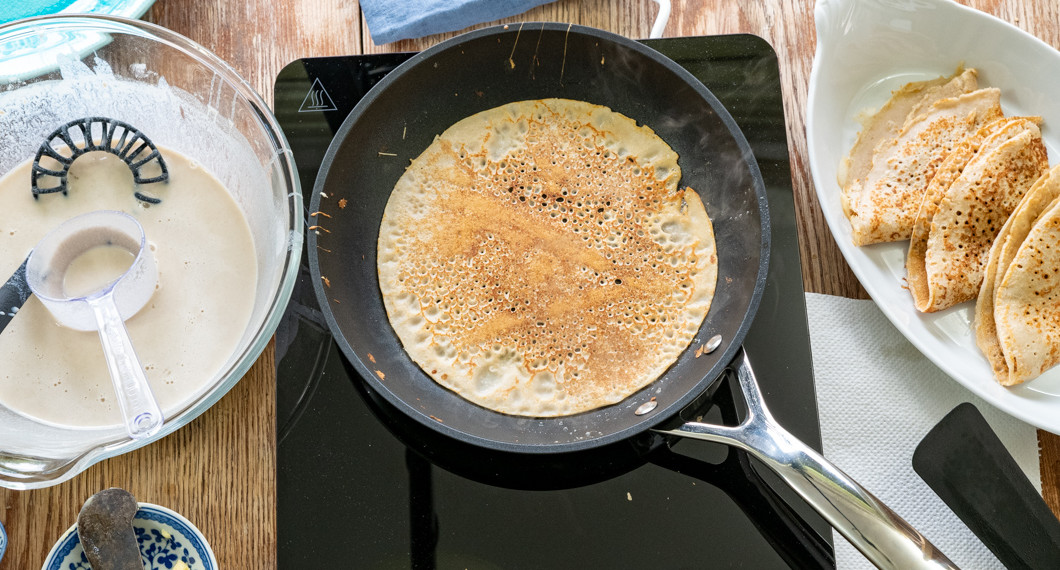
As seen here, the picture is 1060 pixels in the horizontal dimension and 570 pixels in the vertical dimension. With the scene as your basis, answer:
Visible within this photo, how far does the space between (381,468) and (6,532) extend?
492 millimetres

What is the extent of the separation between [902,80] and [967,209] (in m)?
0.26

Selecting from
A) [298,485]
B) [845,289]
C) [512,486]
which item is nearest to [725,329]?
[845,289]

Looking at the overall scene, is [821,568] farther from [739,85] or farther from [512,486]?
[739,85]

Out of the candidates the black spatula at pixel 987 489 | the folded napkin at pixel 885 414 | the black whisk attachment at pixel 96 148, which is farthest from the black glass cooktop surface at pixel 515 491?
the black whisk attachment at pixel 96 148

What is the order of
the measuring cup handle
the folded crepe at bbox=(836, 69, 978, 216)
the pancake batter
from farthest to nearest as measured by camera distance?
the folded crepe at bbox=(836, 69, 978, 216) → the pancake batter → the measuring cup handle

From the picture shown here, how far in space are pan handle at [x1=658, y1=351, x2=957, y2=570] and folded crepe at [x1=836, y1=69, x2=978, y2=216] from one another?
15.3 inches

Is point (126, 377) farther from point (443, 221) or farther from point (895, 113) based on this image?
point (895, 113)

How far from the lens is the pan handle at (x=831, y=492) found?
82 centimetres

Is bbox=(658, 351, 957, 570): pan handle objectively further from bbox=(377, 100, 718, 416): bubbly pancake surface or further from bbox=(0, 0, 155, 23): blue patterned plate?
bbox=(0, 0, 155, 23): blue patterned plate

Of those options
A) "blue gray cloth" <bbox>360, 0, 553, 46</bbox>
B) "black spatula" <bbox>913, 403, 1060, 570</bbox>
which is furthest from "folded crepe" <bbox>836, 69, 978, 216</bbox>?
"blue gray cloth" <bbox>360, 0, 553, 46</bbox>

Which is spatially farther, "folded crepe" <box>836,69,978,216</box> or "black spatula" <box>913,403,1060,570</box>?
"folded crepe" <box>836,69,978,216</box>

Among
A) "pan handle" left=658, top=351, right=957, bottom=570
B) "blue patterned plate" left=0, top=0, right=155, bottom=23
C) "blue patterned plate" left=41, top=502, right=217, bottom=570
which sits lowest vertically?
"blue patterned plate" left=41, top=502, right=217, bottom=570

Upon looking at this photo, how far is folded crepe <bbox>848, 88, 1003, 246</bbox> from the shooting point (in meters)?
1.00

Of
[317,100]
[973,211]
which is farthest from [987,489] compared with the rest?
[317,100]
